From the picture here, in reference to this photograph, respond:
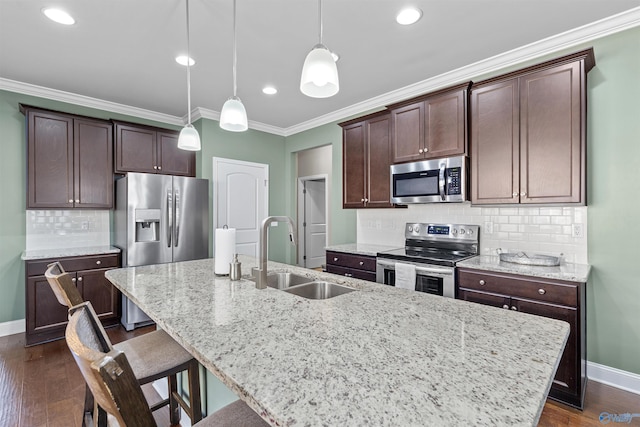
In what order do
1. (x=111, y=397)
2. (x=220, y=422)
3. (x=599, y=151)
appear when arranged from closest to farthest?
(x=111, y=397)
(x=220, y=422)
(x=599, y=151)

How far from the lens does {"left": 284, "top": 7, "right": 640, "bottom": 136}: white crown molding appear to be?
7.55ft

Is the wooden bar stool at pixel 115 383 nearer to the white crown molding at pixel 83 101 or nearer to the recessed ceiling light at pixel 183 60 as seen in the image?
the recessed ceiling light at pixel 183 60

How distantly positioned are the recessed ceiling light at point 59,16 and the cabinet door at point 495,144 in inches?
128

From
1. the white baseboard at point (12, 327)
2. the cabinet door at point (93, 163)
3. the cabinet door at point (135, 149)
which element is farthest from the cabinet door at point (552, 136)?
the white baseboard at point (12, 327)

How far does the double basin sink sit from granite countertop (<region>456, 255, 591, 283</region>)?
1275 mm

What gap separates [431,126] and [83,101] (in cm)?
403

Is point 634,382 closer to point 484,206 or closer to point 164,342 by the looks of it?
point 484,206

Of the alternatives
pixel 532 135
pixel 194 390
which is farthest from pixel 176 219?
pixel 532 135

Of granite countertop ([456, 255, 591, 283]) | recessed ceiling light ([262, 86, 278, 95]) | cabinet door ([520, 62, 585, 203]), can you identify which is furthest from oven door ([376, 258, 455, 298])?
recessed ceiling light ([262, 86, 278, 95])

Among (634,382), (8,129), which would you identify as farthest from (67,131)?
(634,382)

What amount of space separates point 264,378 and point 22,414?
7.86 feet

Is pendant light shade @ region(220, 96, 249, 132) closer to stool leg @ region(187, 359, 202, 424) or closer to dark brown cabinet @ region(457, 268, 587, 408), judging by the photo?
stool leg @ region(187, 359, 202, 424)

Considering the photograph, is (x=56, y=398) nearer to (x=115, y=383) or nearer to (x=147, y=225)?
(x=147, y=225)

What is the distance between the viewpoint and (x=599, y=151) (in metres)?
2.39
